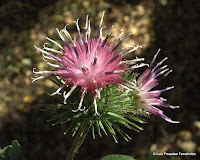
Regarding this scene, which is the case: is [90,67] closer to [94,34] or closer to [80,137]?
[80,137]

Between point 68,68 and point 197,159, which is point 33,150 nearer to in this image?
point 197,159

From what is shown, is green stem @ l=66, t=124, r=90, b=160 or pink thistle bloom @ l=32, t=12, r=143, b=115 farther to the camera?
green stem @ l=66, t=124, r=90, b=160

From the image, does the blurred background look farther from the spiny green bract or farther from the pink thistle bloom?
the pink thistle bloom

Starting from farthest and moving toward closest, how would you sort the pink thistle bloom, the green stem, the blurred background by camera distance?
the blurred background < the green stem < the pink thistle bloom

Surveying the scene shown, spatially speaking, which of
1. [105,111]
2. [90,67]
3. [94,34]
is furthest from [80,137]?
[94,34]

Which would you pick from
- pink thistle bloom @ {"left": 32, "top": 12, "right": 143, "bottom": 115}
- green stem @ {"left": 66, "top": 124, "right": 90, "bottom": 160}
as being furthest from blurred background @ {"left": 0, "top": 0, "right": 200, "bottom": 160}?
pink thistle bloom @ {"left": 32, "top": 12, "right": 143, "bottom": 115}

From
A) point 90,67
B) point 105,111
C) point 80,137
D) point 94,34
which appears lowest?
point 80,137

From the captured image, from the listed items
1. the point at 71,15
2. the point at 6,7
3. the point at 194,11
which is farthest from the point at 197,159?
the point at 6,7

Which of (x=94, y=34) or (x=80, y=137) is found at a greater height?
(x=94, y=34)
